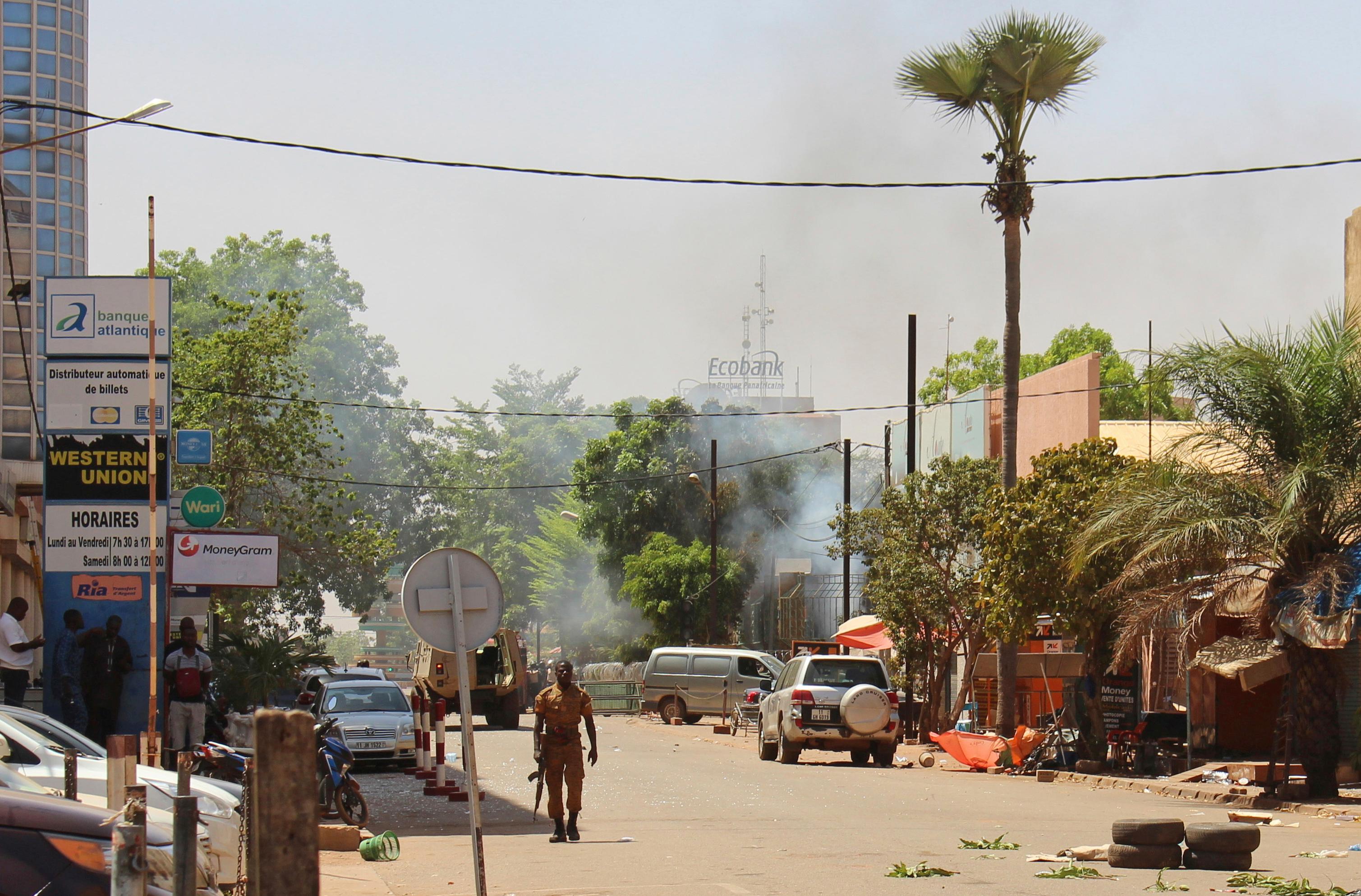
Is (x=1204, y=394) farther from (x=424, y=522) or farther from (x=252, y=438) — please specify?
(x=424, y=522)

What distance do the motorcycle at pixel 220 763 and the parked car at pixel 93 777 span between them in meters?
1.40

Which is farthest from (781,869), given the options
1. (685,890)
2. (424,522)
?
(424,522)

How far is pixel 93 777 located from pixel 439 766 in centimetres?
891

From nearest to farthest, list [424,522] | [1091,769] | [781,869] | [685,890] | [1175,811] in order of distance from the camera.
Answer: [685,890] < [781,869] < [1175,811] < [1091,769] < [424,522]

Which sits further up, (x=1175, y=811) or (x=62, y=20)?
(x=62, y=20)

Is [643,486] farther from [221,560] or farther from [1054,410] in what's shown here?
[221,560]

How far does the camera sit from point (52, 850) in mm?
6578

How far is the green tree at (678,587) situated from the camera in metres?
58.2

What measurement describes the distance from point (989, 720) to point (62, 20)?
183ft

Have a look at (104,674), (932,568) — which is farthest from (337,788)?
(932,568)

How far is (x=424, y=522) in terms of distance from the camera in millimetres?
94500

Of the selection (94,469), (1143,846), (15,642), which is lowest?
(1143,846)

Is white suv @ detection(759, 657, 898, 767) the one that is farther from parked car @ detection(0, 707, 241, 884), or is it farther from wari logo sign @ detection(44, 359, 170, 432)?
parked car @ detection(0, 707, 241, 884)

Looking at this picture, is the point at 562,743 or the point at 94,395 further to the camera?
the point at 94,395
